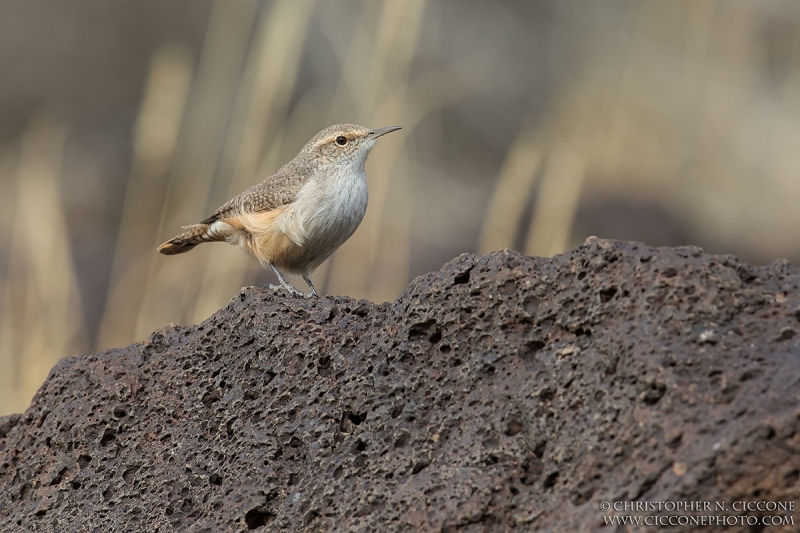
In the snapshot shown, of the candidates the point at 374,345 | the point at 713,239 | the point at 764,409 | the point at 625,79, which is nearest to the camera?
the point at 764,409

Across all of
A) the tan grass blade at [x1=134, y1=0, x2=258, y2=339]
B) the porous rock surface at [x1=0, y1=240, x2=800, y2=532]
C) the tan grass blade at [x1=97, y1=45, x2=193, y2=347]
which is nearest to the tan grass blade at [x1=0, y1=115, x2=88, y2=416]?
the tan grass blade at [x1=97, y1=45, x2=193, y2=347]

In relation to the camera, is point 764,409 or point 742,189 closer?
point 764,409

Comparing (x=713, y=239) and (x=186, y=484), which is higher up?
(x=713, y=239)

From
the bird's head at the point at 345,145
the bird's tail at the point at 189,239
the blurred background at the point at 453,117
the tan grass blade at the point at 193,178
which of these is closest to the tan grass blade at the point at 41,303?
the blurred background at the point at 453,117

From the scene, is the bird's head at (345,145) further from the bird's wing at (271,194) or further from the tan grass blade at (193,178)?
the tan grass blade at (193,178)

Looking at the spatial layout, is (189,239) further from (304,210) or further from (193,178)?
(304,210)

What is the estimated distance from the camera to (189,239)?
226 inches

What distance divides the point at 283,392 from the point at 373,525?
71cm

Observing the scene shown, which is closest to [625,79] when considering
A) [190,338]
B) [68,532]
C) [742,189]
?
[742,189]

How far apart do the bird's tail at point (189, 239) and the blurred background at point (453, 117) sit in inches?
18.7

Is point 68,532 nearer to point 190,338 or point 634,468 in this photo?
point 190,338

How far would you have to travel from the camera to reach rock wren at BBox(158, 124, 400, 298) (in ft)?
16.6

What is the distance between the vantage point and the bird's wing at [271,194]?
5227mm

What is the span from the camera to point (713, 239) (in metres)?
10.1
